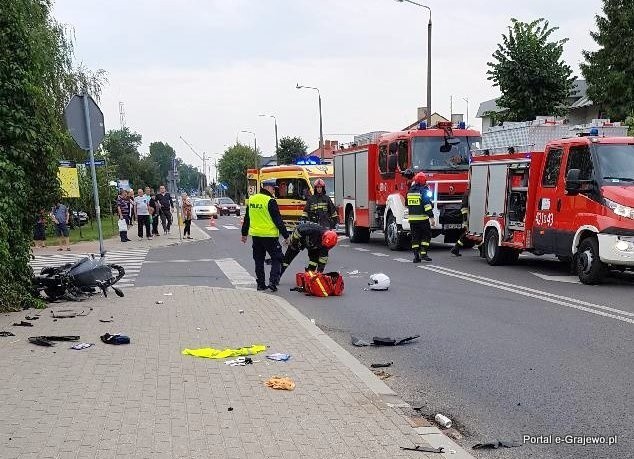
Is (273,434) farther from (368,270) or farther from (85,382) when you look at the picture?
(368,270)

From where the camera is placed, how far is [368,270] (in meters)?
14.6

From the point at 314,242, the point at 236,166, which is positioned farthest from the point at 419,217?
the point at 236,166

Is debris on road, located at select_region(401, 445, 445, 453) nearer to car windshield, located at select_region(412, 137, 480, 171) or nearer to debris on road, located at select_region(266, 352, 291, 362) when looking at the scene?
debris on road, located at select_region(266, 352, 291, 362)

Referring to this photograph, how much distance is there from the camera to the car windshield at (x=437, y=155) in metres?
18.2

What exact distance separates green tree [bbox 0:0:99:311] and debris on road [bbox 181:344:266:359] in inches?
137

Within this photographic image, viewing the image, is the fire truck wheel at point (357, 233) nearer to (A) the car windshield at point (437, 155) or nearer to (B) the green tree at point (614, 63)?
(A) the car windshield at point (437, 155)

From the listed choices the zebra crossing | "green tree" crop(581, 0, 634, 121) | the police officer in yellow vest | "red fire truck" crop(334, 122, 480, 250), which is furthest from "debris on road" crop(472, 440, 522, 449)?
"green tree" crop(581, 0, 634, 121)

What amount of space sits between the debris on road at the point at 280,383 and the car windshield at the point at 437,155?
13.1 m

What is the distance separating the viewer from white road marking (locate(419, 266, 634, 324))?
884 centimetres

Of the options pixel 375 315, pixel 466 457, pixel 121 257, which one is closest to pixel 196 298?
pixel 375 315

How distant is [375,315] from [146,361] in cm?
392

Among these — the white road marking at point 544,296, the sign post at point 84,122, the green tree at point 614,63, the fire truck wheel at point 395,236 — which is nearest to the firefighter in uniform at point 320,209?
the white road marking at point 544,296

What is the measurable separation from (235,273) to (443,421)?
10.3 metres

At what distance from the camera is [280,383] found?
5.59 meters
